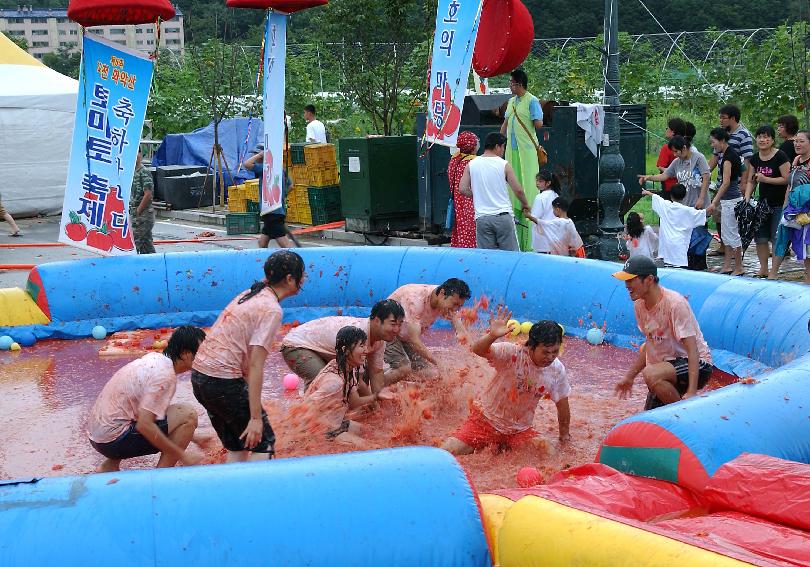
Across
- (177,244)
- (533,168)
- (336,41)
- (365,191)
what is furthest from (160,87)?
(533,168)

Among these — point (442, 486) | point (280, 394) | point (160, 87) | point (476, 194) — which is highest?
point (160, 87)

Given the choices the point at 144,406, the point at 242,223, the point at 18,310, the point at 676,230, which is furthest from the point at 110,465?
the point at 242,223

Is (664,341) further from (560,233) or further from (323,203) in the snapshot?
(323,203)

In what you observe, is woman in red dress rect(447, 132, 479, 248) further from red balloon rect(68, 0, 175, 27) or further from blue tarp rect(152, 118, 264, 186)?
blue tarp rect(152, 118, 264, 186)

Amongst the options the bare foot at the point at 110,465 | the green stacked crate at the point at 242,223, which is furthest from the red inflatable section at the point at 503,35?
the bare foot at the point at 110,465

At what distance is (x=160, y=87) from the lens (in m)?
27.9

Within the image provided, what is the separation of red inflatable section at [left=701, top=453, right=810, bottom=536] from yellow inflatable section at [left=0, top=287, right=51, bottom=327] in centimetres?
744

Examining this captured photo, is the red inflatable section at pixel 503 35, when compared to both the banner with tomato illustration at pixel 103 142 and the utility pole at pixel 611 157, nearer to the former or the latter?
the utility pole at pixel 611 157

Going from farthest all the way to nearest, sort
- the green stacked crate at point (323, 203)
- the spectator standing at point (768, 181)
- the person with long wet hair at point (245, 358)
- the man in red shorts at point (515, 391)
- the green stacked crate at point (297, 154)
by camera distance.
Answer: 1. the green stacked crate at point (323, 203)
2. the green stacked crate at point (297, 154)
3. the spectator standing at point (768, 181)
4. the man in red shorts at point (515, 391)
5. the person with long wet hair at point (245, 358)

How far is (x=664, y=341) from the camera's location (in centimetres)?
626

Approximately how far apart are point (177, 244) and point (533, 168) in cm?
659

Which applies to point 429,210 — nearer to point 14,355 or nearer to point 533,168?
point 533,168

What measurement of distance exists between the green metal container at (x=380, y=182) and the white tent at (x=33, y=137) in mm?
8234

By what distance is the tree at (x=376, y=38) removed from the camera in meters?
17.4
